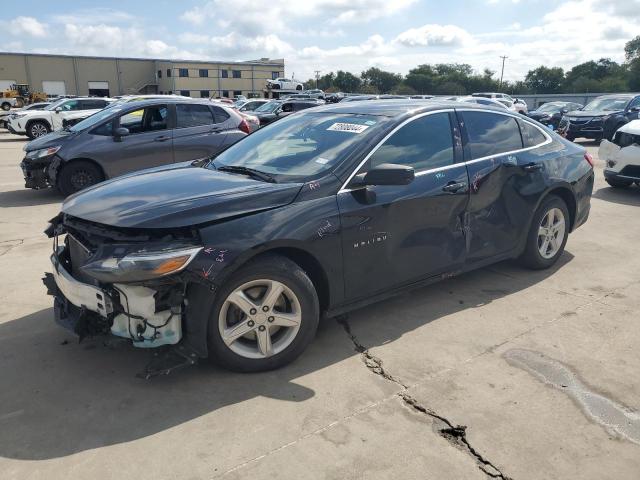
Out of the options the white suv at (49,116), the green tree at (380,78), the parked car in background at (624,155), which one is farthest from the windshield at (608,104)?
the green tree at (380,78)

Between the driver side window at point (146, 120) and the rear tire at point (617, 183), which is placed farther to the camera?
the rear tire at point (617, 183)

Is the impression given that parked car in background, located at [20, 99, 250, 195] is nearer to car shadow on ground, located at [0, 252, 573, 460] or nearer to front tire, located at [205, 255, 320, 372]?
car shadow on ground, located at [0, 252, 573, 460]

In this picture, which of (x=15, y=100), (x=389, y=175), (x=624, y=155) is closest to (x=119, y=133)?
(x=389, y=175)

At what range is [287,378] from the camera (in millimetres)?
3338

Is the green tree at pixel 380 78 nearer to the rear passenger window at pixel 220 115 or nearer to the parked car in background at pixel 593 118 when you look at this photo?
the parked car in background at pixel 593 118

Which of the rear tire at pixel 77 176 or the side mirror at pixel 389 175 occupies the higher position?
the side mirror at pixel 389 175

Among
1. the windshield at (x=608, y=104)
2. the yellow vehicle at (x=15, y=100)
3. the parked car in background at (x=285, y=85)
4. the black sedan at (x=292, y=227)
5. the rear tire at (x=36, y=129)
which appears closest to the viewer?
the black sedan at (x=292, y=227)

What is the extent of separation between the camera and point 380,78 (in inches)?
4478

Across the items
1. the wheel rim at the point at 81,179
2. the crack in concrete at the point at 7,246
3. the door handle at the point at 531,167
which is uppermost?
the door handle at the point at 531,167

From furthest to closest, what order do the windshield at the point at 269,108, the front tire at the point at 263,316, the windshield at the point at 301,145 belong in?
the windshield at the point at 269,108, the windshield at the point at 301,145, the front tire at the point at 263,316

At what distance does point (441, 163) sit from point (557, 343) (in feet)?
5.24

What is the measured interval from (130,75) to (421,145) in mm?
92299

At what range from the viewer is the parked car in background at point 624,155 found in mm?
8945

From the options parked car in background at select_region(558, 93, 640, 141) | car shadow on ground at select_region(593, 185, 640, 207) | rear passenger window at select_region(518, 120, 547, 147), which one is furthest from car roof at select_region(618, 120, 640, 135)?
parked car in background at select_region(558, 93, 640, 141)
